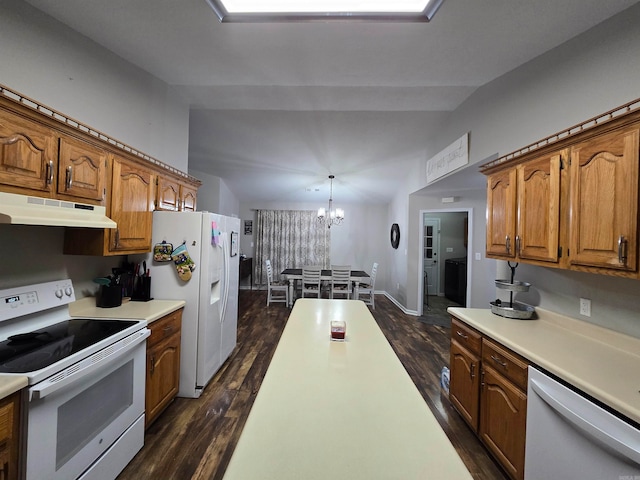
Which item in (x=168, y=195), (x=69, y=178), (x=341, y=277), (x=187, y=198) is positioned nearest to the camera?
(x=69, y=178)

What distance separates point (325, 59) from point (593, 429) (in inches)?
101

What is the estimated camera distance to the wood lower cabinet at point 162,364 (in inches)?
67.8

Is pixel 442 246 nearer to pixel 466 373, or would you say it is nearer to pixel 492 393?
pixel 466 373

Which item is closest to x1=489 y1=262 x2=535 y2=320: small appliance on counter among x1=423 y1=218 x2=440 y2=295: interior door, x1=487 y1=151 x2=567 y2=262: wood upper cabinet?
x1=487 y1=151 x2=567 y2=262: wood upper cabinet

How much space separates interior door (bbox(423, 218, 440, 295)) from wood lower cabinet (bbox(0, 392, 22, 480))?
6.49 meters

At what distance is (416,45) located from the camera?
5.58 feet

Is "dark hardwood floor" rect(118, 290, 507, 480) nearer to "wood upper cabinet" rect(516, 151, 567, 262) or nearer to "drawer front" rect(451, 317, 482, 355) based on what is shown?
"drawer front" rect(451, 317, 482, 355)

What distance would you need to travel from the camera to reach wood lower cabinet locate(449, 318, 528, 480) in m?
1.32

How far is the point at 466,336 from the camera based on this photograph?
1810mm

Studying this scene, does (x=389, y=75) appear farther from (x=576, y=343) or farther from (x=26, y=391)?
(x=26, y=391)

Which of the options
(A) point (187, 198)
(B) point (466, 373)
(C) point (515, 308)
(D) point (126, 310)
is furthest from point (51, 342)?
(C) point (515, 308)

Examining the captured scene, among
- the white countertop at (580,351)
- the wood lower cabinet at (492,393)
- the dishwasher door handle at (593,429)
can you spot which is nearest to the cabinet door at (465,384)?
the wood lower cabinet at (492,393)

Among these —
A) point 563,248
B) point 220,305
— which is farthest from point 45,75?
point 563,248

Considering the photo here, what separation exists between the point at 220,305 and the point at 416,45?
276cm
